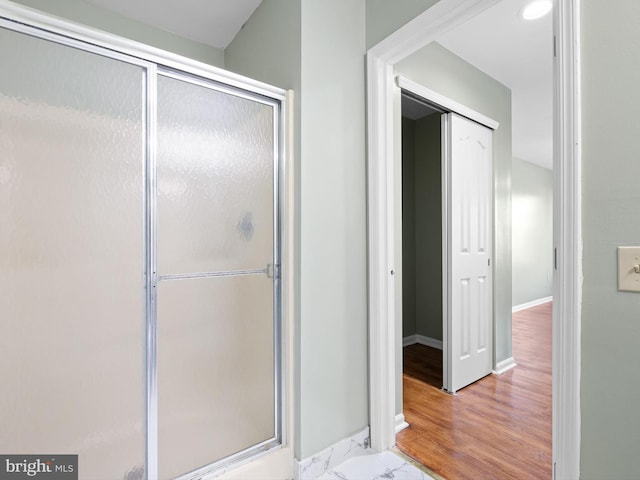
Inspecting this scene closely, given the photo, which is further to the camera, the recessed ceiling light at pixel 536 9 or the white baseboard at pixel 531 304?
the white baseboard at pixel 531 304

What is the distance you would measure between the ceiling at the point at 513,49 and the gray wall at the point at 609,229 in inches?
41.4

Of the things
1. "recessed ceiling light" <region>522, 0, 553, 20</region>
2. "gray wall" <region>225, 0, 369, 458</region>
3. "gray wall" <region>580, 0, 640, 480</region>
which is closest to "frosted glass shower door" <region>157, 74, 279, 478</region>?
"gray wall" <region>225, 0, 369, 458</region>

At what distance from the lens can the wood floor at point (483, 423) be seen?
1.72 meters

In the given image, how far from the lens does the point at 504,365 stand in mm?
2959

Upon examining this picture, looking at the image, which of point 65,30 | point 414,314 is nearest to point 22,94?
point 65,30

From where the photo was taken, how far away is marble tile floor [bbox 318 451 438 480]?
162 centimetres

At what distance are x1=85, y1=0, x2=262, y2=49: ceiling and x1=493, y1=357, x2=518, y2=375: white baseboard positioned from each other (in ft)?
11.1

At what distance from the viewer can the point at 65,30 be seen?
114 centimetres

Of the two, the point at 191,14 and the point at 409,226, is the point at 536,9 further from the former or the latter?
the point at 409,226

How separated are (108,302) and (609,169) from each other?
1.80m

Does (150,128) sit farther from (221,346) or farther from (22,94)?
(221,346)

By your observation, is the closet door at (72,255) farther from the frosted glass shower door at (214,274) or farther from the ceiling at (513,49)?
the ceiling at (513,49)

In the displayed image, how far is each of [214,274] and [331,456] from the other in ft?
3.69

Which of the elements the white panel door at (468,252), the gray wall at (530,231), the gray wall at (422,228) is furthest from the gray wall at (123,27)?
the gray wall at (530,231)
